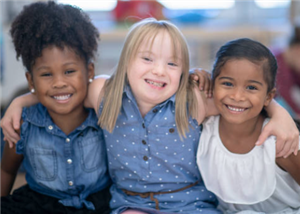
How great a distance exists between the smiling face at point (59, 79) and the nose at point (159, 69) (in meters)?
0.27

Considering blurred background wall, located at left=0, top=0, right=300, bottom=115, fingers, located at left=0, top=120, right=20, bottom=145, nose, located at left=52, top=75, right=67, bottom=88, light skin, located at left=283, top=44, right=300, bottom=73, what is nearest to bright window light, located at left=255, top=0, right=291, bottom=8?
blurred background wall, located at left=0, top=0, right=300, bottom=115

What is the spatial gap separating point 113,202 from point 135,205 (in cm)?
10

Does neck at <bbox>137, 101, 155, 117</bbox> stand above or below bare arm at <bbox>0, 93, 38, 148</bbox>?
above

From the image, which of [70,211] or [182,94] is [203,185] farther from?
[70,211]

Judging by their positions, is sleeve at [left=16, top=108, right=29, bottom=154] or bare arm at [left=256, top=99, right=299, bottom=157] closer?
bare arm at [left=256, top=99, right=299, bottom=157]

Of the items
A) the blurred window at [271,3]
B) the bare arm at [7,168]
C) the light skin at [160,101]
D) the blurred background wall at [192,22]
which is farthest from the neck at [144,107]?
the blurred window at [271,3]

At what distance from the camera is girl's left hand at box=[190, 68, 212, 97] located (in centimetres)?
131

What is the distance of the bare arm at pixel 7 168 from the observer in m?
1.41

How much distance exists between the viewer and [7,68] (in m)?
3.02

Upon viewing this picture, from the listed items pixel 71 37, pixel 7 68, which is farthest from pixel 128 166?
pixel 7 68

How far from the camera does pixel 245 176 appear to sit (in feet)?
4.10

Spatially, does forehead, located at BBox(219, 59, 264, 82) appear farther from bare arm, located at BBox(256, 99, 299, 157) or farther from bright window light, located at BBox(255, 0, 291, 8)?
bright window light, located at BBox(255, 0, 291, 8)

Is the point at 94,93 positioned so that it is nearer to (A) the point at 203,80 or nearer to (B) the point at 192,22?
(A) the point at 203,80

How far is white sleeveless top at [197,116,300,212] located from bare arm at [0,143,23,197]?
0.67 meters
